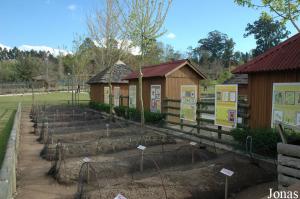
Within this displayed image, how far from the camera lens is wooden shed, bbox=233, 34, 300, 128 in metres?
9.26

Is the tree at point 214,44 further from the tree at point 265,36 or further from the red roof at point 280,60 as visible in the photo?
the red roof at point 280,60

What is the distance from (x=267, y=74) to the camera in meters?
9.98

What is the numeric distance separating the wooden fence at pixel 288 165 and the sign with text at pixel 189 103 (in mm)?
7651

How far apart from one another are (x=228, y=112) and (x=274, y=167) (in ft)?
11.2

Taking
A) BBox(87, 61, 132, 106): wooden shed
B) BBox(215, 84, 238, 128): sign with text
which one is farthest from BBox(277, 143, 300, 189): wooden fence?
BBox(87, 61, 132, 106): wooden shed

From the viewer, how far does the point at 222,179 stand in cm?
656

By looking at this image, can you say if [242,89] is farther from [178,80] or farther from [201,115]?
[201,115]

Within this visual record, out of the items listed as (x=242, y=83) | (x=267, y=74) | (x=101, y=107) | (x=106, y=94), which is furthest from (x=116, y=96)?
(x=267, y=74)

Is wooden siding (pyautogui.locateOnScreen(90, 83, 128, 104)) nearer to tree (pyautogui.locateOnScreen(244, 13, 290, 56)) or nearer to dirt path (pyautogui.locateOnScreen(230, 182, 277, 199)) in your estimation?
dirt path (pyautogui.locateOnScreen(230, 182, 277, 199))

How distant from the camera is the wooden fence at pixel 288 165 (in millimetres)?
5586

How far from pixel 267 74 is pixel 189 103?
14.8ft

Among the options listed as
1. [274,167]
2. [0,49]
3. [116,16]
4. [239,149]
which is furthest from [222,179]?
[0,49]

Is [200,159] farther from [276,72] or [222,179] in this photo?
[276,72]

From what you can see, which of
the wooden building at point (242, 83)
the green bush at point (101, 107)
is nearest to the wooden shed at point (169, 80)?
the wooden building at point (242, 83)
